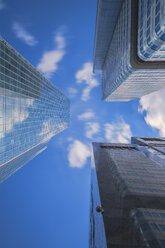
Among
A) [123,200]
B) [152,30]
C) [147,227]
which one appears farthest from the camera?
[152,30]

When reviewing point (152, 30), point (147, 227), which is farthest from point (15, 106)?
point (152, 30)

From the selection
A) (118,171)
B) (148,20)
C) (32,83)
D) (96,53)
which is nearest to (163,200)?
(118,171)

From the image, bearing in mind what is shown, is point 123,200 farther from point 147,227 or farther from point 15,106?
point 15,106

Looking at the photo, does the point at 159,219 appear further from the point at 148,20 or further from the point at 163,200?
the point at 148,20

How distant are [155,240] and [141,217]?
3191mm

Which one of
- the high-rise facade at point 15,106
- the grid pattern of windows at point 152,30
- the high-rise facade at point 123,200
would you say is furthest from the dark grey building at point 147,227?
the grid pattern of windows at point 152,30

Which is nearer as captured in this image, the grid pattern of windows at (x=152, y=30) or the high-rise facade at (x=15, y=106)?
the grid pattern of windows at (x=152, y=30)

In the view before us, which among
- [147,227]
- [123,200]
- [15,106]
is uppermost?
[15,106]

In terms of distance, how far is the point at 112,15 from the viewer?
68.9 metres

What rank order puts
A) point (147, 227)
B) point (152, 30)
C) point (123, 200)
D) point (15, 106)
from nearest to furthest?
1. point (147, 227)
2. point (123, 200)
3. point (152, 30)
4. point (15, 106)

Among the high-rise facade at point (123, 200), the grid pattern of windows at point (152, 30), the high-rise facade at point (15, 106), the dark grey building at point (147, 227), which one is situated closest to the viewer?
the dark grey building at point (147, 227)

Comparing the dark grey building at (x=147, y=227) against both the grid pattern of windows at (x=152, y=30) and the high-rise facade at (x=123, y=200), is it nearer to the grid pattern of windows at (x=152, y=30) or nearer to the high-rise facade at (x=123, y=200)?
the high-rise facade at (x=123, y=200)

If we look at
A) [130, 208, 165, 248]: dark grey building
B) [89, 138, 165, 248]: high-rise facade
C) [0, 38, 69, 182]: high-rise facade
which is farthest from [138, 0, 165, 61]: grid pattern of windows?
[0, 38, 69, 182]: high-rise facade

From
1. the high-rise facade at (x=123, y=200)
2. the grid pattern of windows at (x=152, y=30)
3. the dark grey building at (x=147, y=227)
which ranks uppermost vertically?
the grid pattern of windows at (x=152, y=30)
